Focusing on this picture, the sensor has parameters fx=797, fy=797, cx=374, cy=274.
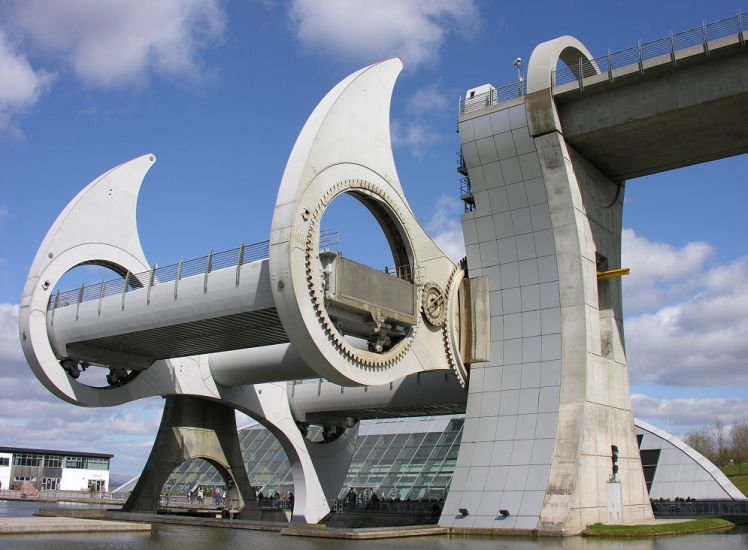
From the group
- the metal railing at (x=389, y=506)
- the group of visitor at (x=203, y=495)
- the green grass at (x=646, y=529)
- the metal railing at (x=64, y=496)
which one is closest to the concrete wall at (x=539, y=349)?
the green grass at (x=646, y=529)

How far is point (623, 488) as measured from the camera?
31.5 metres

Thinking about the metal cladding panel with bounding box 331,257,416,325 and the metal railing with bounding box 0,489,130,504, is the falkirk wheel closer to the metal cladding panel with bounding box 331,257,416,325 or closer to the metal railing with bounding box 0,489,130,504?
the metal cladding panel with bounding box 331,257,416,325

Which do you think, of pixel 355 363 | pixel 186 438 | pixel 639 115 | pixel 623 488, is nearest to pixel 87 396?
pixel 186 438

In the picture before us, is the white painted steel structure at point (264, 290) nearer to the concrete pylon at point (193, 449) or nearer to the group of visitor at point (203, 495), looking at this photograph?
the concrete pylon at point (193, 449)

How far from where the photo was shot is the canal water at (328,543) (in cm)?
2300

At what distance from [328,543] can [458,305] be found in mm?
12426

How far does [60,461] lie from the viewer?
94.3 meters

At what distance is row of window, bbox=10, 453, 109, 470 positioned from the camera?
9050 centimetres

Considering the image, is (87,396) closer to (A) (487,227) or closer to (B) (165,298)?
(B) (165,298)

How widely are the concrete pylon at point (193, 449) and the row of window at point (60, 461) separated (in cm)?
5432

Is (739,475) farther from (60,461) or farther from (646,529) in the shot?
(60,461)

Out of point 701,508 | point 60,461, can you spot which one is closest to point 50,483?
point 60,461

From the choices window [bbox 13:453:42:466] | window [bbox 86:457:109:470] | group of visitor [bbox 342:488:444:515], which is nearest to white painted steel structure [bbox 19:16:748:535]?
group of visitor [bbox 342:488:444:515]

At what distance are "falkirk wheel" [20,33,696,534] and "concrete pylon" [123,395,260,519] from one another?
594 centimetres
